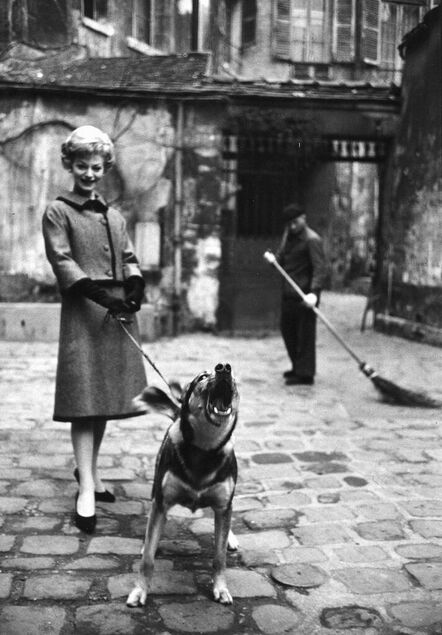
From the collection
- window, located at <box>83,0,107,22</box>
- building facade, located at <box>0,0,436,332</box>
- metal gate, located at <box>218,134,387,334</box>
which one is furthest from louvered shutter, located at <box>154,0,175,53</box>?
metal gate, located at <box>218,134,387,334</box>

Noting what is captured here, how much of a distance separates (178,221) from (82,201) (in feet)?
26.3

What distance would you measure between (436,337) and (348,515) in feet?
23.8

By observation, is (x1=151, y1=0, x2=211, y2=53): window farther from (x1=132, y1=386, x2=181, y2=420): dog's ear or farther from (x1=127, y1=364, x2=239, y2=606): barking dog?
(x1=127, y1=364, x2=239, y2=606): barking dog

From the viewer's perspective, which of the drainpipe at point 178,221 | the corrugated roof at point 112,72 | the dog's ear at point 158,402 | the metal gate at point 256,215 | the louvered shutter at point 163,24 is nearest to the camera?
the dog's ear at point 158,402

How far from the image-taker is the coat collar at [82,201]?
3.75 meters

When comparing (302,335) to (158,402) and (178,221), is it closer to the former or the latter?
(178,221)

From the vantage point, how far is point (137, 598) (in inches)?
110

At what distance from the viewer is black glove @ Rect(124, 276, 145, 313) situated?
3.61m

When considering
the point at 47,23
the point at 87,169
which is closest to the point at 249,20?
the point at 47,23

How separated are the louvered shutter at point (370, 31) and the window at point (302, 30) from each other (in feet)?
3.15

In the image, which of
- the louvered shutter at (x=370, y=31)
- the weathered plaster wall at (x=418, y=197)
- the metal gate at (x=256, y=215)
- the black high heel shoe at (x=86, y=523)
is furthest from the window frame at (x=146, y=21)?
the black high heel shoe at (x=86, y=523)

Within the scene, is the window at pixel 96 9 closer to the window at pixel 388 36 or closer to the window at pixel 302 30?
the window at pixel 302 30

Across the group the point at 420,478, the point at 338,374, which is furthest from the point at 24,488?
the point at 338,374

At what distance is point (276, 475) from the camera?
4.59m
